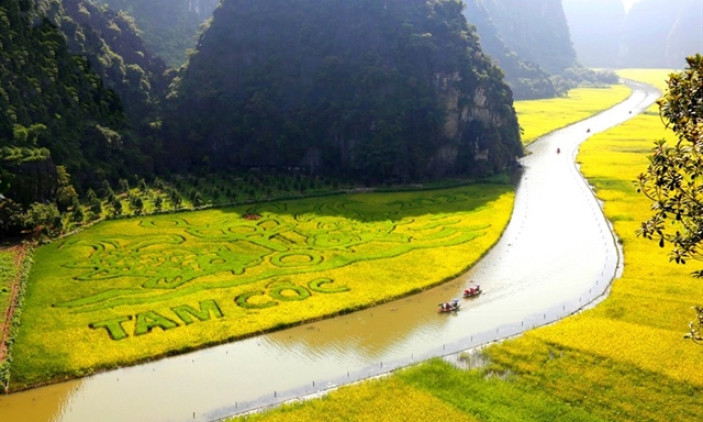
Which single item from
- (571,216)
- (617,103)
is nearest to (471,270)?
(571,216)

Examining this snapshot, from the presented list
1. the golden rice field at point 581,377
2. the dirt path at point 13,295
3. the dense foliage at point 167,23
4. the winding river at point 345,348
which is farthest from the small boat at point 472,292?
the dense foliage at point 167,23

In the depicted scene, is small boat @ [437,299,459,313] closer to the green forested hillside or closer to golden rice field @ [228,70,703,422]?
golden rice field @ [228,70,703,422]

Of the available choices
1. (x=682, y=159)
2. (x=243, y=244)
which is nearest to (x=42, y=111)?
(x=243, y=244)

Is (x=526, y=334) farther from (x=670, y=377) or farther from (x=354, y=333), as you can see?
(x=354, y=333)

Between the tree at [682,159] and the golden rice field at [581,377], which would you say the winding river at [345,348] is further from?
the tree at [682,159]

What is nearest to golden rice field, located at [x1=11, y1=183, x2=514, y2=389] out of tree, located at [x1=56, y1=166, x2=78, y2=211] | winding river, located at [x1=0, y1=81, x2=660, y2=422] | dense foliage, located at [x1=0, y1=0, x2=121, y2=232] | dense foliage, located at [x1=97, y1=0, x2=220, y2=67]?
winding river, located at [x1=0, y1=81, x2=660, y2=422]

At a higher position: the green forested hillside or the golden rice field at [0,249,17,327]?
the green forested hillside
